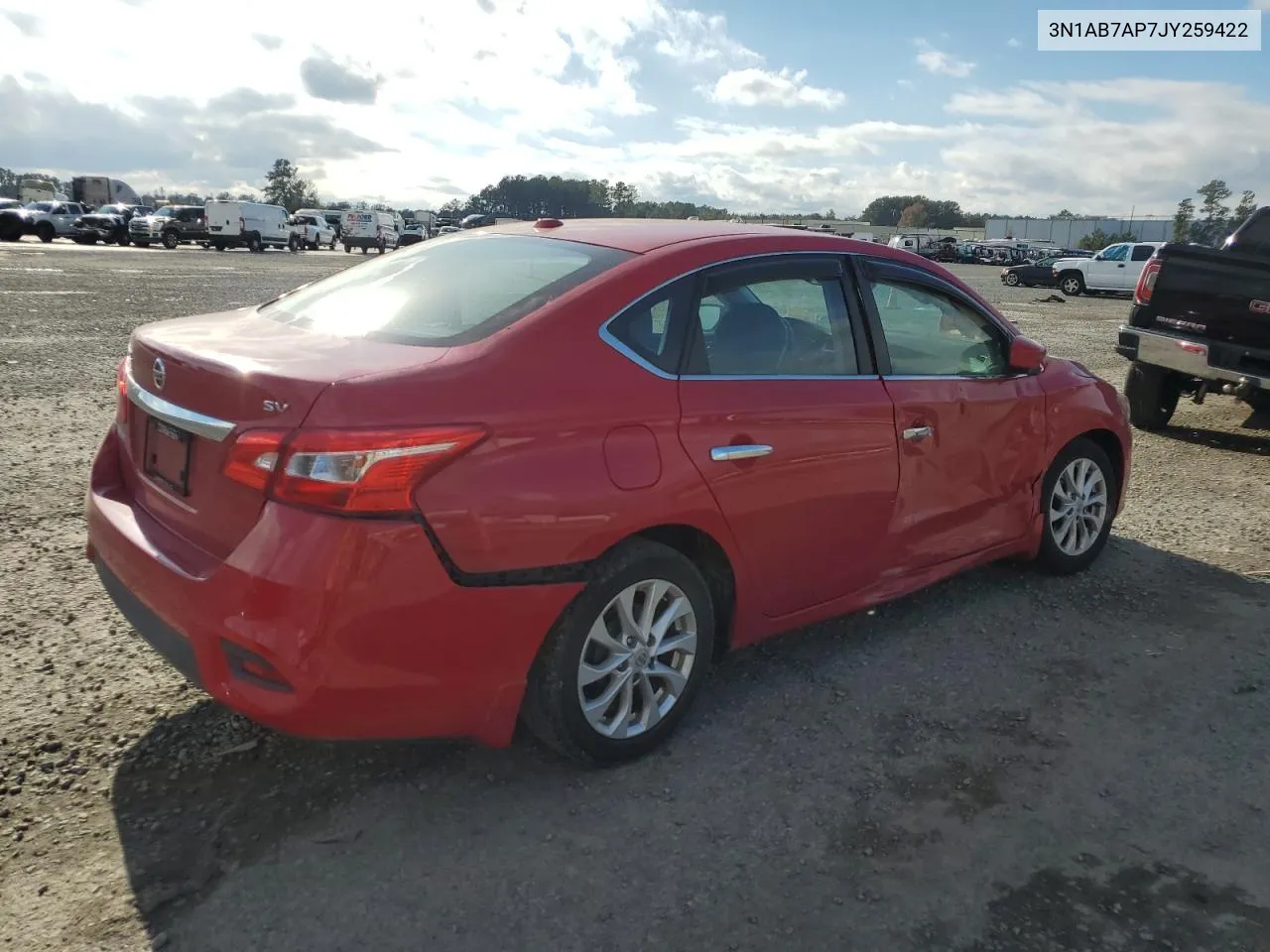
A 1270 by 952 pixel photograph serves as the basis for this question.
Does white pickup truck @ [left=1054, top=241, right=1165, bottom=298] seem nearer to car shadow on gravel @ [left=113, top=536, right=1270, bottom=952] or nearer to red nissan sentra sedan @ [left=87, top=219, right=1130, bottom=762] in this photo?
red nissan sentra sedan @ [left=87, top=219, right=1130, bottom=762]

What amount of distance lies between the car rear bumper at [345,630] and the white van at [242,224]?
140 feet

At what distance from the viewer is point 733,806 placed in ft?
9.55

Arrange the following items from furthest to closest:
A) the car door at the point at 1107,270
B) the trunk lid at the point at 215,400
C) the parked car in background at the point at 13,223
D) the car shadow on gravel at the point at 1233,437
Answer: the parked car in background at the point at 13,223
the car door at the point at 1107,270
the car shadow on gravel at the point at 1233,437
the trunk lid at the point at 215,400

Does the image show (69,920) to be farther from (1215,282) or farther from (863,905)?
(1215,282)

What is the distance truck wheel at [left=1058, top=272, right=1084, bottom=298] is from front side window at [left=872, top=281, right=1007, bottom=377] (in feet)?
105

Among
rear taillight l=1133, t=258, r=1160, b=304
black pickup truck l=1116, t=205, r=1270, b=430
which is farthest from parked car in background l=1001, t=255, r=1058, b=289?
rear taillight l=1133, t=258, r=1160, b=304

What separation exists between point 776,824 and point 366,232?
161 ft

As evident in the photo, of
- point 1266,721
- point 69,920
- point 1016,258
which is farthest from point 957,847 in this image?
point 1016,258

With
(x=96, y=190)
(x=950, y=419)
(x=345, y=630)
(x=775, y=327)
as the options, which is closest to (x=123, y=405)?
(x=345, y=630)

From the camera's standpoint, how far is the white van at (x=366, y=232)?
48.1 meters

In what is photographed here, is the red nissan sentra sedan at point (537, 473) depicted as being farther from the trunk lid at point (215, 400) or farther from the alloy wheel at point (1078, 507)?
the alloy wheel at point (1078, 507)

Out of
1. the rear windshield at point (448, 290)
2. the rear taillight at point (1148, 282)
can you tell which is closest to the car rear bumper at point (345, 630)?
the rear windshield at point (448, 290)

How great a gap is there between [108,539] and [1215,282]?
25.9ft

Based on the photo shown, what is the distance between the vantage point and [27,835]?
2641 millimetres
